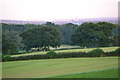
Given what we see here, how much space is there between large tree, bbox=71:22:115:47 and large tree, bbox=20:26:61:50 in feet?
1.22

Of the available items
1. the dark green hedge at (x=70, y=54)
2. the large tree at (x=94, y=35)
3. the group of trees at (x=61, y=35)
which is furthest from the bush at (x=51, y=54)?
the large tree at (x=94, y=35)

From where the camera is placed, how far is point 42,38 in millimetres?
5574

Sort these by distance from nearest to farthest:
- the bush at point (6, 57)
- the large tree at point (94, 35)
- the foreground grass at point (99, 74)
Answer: the foreground grass at point (99, 74) < the bush at point (6, 57) < the large tree at point (94, 35)

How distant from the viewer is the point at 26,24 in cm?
550

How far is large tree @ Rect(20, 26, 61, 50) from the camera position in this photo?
5.53 metres

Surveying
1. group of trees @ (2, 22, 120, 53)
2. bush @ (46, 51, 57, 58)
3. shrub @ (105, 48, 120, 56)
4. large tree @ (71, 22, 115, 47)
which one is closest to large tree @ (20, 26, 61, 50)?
group of trees @ (2, 22, 120, 53)

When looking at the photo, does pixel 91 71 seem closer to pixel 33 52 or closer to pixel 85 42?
pixel 85 42

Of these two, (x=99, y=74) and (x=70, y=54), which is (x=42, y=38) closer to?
(x=70, y=54)

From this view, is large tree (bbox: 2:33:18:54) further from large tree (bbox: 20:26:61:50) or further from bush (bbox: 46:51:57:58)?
bush (bbox: 46:51:57:58)

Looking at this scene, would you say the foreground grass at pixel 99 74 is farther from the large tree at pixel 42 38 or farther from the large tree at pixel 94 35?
the large tree at pixel 42 38

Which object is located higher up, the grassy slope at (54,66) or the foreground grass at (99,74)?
the grassy slope at (54,66)

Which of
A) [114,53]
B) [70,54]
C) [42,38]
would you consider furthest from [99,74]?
[42,38]

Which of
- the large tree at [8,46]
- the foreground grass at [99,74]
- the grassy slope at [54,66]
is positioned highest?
the large tree at [8,46]

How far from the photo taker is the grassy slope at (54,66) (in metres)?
5.45
